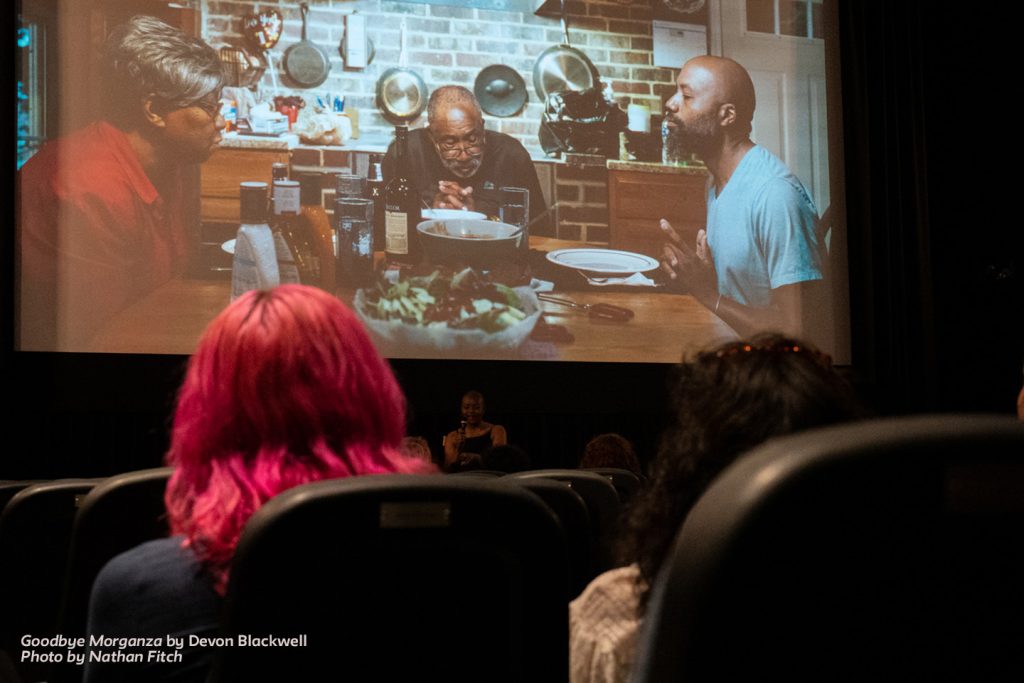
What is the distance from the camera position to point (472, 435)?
16.6 ft

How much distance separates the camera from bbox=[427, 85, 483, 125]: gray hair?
529cm

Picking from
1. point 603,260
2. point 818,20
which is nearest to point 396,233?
point 603,260

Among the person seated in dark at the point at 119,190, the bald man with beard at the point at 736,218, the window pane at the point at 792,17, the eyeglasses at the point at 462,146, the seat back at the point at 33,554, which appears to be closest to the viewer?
the seat back at the point at 33,554

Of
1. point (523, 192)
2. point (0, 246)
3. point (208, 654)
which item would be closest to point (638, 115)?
point (523, 192)

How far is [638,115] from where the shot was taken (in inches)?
222

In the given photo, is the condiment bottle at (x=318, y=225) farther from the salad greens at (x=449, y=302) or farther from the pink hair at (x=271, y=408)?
the pink hair at (x=271, y=408)

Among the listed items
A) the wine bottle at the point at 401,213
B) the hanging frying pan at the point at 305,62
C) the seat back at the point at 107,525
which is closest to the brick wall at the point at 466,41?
the hanging frying pan at the point at 305,62

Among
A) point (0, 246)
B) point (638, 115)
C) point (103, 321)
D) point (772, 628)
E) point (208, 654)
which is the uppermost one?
point (638, 115)

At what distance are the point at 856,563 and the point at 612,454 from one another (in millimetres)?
2801

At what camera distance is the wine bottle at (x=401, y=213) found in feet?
17.1

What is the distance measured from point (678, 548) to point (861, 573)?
0.28ft

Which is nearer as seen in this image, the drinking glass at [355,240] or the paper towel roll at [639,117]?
the drinking glass at [355,240]

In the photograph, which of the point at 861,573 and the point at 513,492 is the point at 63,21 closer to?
the point at 513,492

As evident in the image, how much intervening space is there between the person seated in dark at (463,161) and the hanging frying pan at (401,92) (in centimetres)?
7
